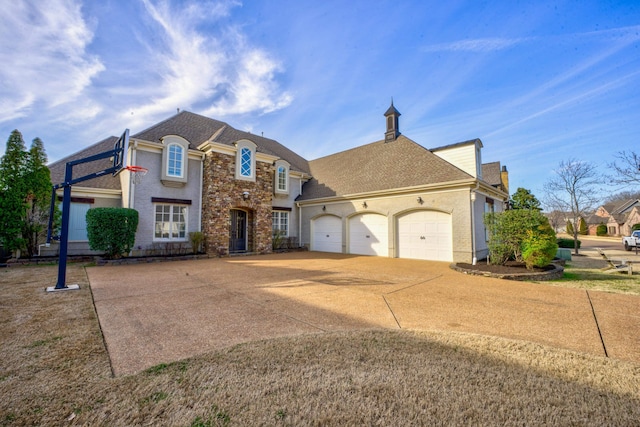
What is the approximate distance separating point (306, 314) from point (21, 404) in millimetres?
3148

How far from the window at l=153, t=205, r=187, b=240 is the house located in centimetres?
4

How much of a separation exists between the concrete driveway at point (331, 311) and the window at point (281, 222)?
8780mm

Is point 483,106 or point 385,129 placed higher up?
point 385,129

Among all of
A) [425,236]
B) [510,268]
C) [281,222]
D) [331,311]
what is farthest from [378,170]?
[331,311]

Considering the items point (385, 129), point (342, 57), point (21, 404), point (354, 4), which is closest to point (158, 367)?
point (21, 404)

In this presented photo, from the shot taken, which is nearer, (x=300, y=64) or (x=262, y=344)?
(x=262, y=344)

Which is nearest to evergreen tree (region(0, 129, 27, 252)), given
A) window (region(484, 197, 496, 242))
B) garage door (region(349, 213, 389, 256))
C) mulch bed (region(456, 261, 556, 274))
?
garage door (region(349, 213, 389, 256))

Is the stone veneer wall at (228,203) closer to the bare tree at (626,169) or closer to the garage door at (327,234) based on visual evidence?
the garage door at (327,234)

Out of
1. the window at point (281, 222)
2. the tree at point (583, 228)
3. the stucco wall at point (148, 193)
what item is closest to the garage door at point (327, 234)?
the window at point (281, 222)

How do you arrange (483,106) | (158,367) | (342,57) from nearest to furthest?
(158,367) → (342,57) → (483,106)

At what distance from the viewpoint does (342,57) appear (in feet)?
29.6

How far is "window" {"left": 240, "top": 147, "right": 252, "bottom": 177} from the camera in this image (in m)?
13.8

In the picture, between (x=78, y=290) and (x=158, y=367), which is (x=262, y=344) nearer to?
(x=158, y=367)

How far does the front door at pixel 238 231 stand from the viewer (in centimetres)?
1441
